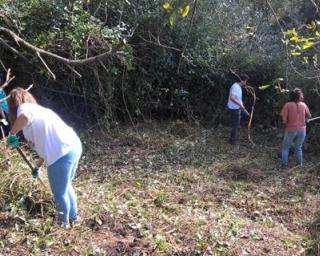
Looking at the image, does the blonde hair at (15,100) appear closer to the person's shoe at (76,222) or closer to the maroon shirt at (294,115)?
the person's shoe at (76,222)

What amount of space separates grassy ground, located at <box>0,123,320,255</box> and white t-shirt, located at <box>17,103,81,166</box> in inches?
28.7

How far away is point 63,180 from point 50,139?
412 millimetres

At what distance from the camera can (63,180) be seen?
4.98 m

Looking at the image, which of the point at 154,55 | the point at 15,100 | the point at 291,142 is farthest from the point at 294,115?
the point at 15,100

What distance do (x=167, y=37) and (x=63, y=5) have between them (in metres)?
2.72

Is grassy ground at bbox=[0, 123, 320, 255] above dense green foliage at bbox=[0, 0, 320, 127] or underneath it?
underneath

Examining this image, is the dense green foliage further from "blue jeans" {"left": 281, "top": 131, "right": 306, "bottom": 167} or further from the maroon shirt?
"blue jeans" {"left": 281, "top": 131, "right": 306, "bottom": 167}

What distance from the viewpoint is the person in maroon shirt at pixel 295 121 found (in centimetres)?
902

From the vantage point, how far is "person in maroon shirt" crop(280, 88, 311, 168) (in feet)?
29.6

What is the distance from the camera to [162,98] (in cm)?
1216

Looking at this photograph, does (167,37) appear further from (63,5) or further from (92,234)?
(92,234)

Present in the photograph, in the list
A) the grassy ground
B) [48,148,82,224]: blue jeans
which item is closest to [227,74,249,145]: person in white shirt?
the grassy ground

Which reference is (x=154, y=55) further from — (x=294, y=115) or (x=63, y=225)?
(x=63, y=225)

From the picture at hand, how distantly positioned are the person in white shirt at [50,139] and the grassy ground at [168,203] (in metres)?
0.41
